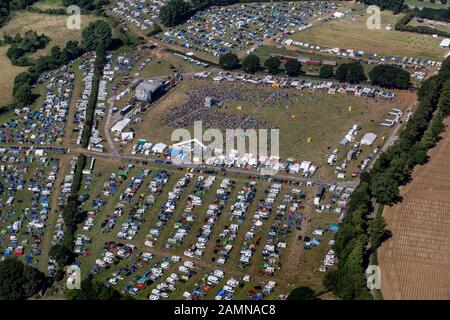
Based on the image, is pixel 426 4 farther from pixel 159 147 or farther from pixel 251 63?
pixel 159 147

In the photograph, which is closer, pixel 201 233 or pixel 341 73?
pixel 201 233

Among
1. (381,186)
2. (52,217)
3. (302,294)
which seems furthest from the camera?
(52,217)

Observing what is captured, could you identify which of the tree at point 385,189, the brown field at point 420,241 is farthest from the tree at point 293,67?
the tree at point 385,189

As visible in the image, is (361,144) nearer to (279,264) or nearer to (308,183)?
(308,183)

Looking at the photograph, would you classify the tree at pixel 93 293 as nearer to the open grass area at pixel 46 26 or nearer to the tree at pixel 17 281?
the tree at pixel 17 281

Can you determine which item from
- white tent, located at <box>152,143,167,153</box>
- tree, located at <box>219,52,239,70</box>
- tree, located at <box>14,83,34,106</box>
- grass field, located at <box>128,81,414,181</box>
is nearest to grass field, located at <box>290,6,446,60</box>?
tree, located at <box>219,52,239,70</box>

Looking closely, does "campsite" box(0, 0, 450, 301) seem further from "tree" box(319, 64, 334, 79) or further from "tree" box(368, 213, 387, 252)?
"tree" box(319, 64, 334, 79)

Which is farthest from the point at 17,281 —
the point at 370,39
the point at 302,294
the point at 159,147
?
the point at 370,39
